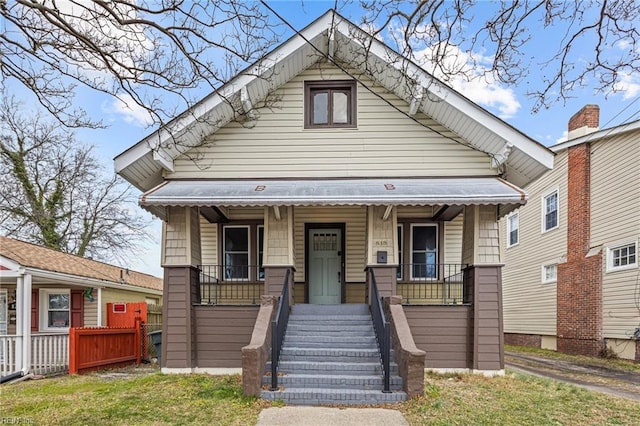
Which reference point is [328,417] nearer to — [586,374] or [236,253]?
[236,253]

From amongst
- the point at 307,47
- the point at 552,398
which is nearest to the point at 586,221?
the point at 552,398

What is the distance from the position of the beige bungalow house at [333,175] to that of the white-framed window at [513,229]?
32.3 ft

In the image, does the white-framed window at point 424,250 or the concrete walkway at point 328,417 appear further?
the white-framed window at point 424,250

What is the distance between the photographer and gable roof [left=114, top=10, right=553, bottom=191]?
830cm

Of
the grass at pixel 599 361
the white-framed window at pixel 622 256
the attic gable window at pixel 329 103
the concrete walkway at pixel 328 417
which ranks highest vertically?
the attic gable window at pixel 329 103

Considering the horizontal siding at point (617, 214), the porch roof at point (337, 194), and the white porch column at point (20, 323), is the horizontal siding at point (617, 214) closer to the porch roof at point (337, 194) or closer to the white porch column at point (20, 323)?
the porch roof at point (337, 194)

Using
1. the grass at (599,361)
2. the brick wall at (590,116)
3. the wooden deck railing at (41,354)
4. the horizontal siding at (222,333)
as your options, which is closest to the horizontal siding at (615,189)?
the brick wall at (590,116)

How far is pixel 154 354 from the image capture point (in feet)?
41.8

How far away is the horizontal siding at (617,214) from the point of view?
11547 mm

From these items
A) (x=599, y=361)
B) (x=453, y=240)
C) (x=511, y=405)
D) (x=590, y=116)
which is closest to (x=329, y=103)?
(x=453, y=240)

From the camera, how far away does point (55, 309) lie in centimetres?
1363

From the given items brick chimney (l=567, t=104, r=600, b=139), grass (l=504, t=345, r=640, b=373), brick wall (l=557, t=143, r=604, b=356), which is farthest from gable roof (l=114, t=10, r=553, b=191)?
brick chimney (l=567, t=104, r=600, b=139)

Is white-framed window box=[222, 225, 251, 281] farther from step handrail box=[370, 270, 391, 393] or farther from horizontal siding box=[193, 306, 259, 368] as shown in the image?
step handrail box=[370, 270, 391, 393]

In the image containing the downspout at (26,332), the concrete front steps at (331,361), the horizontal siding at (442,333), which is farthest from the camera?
the downspout at (26,332)
